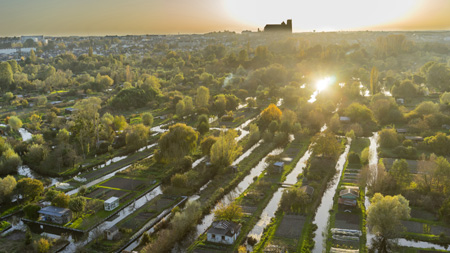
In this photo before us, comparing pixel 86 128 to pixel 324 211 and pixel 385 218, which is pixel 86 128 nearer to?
pixel 324 211

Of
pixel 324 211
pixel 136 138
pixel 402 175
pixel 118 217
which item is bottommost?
pixel 324 211

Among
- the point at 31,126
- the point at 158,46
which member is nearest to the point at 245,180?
the point at 31,126

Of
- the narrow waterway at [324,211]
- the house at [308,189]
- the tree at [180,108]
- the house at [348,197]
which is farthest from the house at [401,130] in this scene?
the tree at [180,108]

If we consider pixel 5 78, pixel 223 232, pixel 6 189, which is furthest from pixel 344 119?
pixel 5 78

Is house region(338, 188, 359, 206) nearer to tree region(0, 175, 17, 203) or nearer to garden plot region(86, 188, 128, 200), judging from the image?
garden plot region(86, 188, 128, 200)

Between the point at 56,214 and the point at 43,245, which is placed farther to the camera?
the point at 56,214

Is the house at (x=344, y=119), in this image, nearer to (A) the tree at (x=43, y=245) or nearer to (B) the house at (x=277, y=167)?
(B) the house at (x=277, y=167)

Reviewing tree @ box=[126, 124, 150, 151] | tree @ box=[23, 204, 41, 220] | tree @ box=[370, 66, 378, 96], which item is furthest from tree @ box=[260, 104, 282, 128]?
tree @ box=[23, 204, 41, 220]
